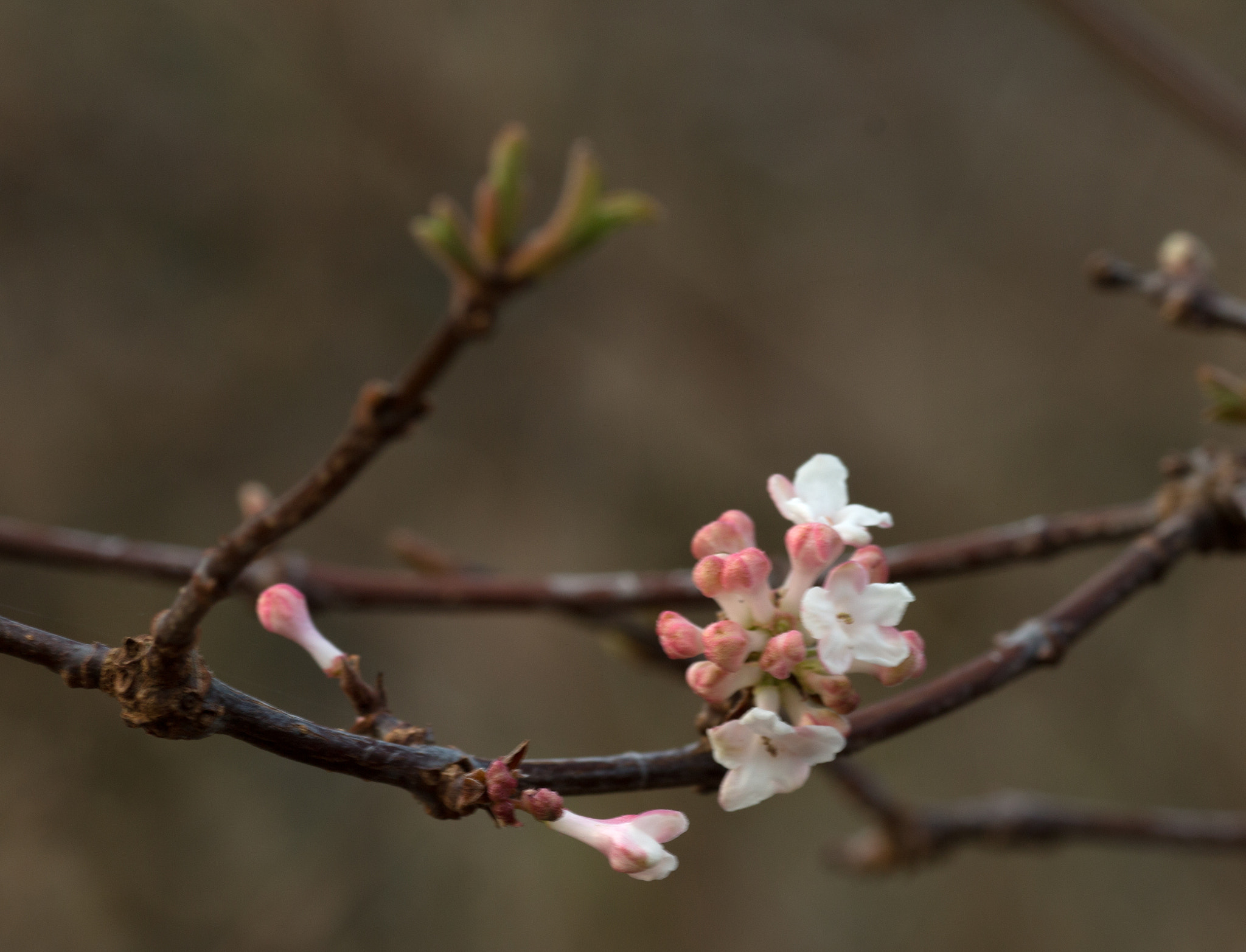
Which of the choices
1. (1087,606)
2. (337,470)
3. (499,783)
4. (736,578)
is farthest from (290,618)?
(1087,606)

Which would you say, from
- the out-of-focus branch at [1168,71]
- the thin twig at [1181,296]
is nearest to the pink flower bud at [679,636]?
→ the thin twig at [1181,296]

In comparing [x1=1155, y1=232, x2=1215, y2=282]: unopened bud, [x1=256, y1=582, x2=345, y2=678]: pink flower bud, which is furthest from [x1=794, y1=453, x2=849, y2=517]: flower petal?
[x1=1155, y1=232, x2=1215, y2=282]: unopened bud

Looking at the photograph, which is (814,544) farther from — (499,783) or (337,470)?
(337,470)

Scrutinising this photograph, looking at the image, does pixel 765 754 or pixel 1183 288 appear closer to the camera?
pixel 765 754

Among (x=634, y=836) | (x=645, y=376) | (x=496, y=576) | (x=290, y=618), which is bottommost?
(x=634, y=836)

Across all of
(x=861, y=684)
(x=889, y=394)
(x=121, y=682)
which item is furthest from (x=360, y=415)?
(x=889, y=394)

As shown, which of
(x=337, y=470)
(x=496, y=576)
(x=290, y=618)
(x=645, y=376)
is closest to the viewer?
(x=290, y=618)

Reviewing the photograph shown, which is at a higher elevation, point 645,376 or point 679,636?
point 645,376
